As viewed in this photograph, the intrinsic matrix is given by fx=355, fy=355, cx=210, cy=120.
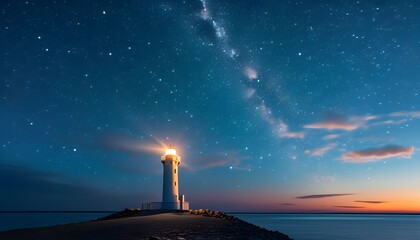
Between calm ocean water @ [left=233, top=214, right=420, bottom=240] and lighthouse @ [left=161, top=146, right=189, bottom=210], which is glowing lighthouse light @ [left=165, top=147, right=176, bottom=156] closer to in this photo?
lighthouse @ [left=161, top=146, right=189, bottom=210]

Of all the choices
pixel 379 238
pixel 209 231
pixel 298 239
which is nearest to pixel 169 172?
pixel 209 231

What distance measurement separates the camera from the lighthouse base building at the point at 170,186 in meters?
31.6

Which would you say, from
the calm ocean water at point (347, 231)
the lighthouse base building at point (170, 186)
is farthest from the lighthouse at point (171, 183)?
the calm ocean water at point (347, 231)

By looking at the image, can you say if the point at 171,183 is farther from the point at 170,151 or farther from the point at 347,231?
the point at 347,231

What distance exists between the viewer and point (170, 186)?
32.2 meters

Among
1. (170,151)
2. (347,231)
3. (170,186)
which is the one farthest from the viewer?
(347,231)

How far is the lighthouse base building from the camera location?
31625 mm

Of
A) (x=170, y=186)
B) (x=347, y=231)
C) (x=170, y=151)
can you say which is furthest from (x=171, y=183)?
(x=347, y=231)

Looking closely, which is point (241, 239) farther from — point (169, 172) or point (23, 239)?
point (169, 172)

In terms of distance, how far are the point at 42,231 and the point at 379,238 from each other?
167 ft

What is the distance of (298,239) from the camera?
5022 centimetres

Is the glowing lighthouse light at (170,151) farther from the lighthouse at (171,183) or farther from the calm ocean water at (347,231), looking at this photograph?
the calm ocean water at (347,231)

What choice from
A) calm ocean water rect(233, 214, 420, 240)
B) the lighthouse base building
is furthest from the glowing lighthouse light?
calm ocean water rect(233, 214, 420, 240)

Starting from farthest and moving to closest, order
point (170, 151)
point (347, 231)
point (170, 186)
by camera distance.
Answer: point (347, 231)
point (170, 151)
point (170, 186)
